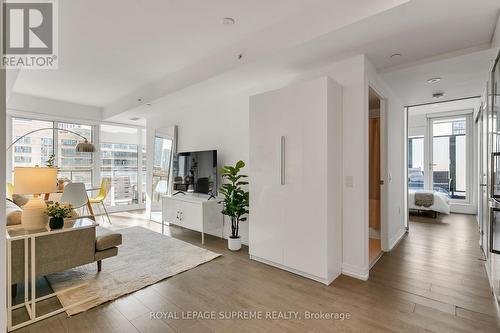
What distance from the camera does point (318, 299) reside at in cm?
231

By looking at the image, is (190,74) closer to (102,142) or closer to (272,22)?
(272,22)

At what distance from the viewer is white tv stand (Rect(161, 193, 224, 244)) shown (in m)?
3.96

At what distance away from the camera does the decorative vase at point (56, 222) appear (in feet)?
7.70

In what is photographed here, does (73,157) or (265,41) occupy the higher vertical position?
(265,41)

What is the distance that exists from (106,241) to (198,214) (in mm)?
1455

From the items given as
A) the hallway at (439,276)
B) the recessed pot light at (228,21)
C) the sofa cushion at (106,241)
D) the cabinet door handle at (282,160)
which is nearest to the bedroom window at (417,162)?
the hallway at (439,276)

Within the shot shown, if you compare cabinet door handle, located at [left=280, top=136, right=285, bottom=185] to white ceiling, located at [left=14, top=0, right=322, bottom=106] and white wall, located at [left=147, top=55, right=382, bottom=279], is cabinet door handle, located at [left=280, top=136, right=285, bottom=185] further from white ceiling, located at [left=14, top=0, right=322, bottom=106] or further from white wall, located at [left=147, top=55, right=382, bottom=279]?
white ceiling, located at [left=14, top=0, right=322, bottom=106]

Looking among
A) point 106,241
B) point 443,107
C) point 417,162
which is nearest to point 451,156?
point 417,162

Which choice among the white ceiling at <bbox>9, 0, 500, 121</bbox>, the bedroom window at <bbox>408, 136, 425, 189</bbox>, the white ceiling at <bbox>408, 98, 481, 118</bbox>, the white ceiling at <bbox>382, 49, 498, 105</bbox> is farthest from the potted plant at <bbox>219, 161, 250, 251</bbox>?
the bedroom window at <bbox>408, 136, 425, 189</bbox>

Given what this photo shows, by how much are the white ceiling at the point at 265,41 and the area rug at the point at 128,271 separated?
2475 mm

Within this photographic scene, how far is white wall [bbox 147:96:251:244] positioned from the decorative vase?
2.39 m

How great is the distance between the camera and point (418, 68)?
2.98 meters

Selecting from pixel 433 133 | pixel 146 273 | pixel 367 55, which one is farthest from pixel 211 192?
pixel 433 133

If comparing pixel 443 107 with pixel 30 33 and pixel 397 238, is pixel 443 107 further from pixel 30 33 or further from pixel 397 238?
pixel 30 33
